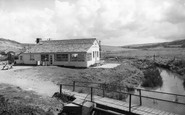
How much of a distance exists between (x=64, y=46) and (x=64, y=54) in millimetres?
2644

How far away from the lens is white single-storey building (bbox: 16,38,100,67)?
27656 mm

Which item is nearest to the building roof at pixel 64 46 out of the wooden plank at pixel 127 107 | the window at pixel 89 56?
the window at pixel 89 56

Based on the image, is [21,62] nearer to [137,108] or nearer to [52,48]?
[52,48]

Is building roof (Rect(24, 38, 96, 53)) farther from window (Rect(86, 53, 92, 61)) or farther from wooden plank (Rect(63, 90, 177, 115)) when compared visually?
wooden plank (Rect(63, 90, 177, 115))

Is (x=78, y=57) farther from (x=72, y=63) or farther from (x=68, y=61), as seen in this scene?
(x=68, y=61)

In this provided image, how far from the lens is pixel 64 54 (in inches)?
1139

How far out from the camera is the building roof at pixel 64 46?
28.8 metres

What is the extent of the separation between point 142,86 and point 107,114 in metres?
11.8

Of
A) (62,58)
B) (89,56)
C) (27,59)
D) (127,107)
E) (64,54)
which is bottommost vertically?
(127,107)

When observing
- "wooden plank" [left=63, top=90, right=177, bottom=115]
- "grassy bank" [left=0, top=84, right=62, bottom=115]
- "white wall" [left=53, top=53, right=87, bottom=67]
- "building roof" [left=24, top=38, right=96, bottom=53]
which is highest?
"building roof" [left=24, top=38, right=96, bottom=53]

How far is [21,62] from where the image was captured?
Answer: 33.9 m

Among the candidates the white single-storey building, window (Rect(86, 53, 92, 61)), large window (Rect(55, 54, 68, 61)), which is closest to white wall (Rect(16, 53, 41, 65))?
the white single-storey building

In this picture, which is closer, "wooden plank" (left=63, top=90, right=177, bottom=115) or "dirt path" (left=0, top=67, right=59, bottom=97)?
"wooden plank" (left=63, top=90, right=177, bottom=115)

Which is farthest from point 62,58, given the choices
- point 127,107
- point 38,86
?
point 127,107
